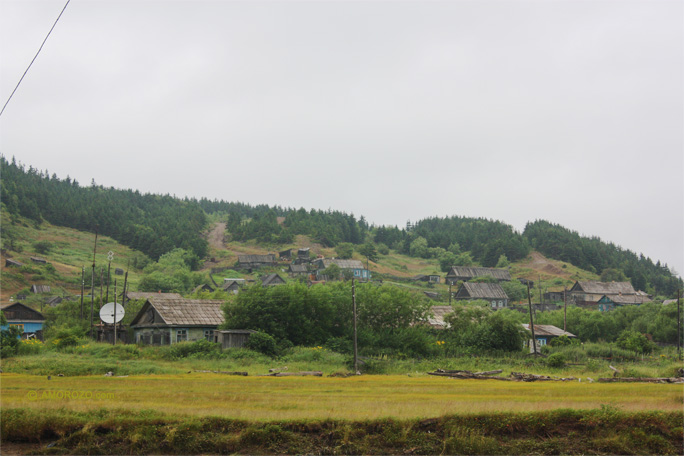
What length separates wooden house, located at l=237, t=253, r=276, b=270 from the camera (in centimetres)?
13757

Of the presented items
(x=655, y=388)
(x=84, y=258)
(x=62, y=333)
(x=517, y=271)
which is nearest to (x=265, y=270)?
(x=84, y=258)

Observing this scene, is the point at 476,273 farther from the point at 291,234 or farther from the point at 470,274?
the point at 291,234

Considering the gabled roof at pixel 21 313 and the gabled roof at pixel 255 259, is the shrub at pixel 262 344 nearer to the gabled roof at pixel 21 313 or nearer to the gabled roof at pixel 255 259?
the gabled roof at pixel 21 313

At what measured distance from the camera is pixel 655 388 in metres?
26.2

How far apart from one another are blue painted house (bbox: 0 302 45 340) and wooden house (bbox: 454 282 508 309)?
72.1 m

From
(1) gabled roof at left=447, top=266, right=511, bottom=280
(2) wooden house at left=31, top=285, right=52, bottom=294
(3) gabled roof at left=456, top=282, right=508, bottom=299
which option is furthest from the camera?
(1) gabled roof at left=447, top=266, right=511, bottom=280

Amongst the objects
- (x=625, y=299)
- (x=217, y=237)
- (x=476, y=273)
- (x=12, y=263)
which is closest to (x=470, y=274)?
(x=476, y=273)

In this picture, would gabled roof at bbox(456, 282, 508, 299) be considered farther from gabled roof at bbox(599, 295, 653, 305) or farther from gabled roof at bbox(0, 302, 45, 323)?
gabled roof at bbox(0, 302, 45, 323)

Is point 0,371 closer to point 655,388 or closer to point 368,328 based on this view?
point 368,328

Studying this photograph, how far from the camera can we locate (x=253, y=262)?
138m

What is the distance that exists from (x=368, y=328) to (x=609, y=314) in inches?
1617

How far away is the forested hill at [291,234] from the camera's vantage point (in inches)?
5945

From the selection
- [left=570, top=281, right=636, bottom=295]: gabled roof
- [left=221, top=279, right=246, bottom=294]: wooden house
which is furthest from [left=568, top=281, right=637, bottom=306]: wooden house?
[left=221, top=279, right=246, bottom=294]: wooden house

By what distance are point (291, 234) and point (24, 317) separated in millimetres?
96582
